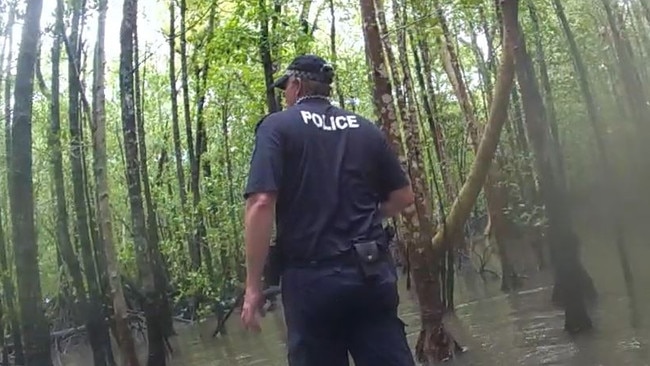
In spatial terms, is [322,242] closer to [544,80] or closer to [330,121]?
[330,121]

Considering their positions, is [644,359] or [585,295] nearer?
[644,359]

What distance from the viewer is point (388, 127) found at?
285 inches

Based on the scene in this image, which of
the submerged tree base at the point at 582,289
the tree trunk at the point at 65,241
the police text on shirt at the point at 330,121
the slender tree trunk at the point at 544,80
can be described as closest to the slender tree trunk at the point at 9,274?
the tree trunk at the point at 65,241

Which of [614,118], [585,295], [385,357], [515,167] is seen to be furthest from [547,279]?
[385,357]

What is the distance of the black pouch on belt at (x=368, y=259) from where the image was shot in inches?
118

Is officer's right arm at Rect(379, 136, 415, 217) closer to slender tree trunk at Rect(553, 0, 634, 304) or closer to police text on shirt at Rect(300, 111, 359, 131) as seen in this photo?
police text on shirt at Rect(300, 111, 359, 131)

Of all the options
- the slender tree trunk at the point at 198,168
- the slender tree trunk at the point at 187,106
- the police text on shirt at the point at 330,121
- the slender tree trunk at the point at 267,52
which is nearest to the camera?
the police text on shirt at the point at 330,121

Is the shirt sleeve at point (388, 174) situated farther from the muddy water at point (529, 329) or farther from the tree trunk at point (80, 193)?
the tree trunk at point (80, 193)

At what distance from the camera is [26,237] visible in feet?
24.1

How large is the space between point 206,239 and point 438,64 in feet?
26.9

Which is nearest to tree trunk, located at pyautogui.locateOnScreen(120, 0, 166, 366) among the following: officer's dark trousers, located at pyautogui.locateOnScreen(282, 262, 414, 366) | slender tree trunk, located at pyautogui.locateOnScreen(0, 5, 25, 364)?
slender tree trunk, located at pyautogui.locateOnScreen(0, 5, 25, 364)

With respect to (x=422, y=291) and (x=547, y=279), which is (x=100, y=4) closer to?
(x=422, y=291)

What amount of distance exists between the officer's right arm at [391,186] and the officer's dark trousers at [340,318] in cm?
28

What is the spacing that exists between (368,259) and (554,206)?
218 inches
